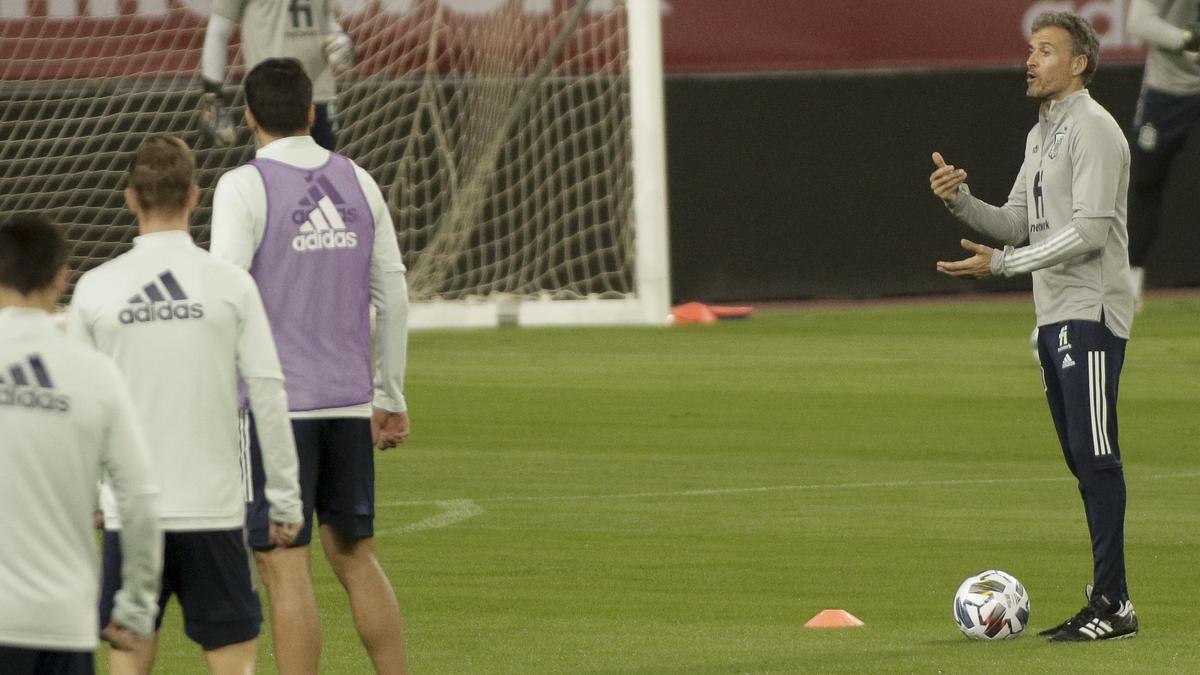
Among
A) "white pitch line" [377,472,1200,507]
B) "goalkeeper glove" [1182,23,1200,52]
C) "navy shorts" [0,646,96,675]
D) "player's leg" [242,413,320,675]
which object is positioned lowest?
"white pitch line" [377,472,1200,507]

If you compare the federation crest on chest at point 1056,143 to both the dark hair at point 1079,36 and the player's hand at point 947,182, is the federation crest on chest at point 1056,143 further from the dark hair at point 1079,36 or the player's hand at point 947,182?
the player's hand at point 947,182

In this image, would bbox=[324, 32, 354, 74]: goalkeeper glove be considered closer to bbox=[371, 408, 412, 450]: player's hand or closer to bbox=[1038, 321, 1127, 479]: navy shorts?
bbox=[1038, 321, 1127, 479]: navy shorts

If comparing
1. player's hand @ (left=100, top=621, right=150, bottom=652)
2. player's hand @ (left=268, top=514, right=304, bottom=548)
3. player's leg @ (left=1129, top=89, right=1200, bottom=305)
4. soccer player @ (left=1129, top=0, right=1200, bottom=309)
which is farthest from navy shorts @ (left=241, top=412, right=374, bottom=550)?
player's leg @ (left=1129, top=89, right=1200, bottom=305)

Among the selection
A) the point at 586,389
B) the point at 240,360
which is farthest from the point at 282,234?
the point at 586,389

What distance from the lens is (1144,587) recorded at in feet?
26.9

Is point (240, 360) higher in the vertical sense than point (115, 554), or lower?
higher

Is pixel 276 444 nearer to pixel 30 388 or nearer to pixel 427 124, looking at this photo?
pixel 30 388

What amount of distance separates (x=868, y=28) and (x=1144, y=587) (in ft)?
39.5

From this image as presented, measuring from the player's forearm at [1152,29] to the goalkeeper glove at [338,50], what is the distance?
5576 millimetres

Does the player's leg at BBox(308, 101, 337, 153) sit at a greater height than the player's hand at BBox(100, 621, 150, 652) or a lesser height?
greater

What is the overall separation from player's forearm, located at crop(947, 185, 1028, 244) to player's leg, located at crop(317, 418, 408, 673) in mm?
2286

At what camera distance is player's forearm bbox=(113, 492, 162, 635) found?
4.41m

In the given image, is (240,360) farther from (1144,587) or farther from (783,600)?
(1144,587)

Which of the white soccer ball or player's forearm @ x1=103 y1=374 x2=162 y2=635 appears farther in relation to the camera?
the white soccer ball
